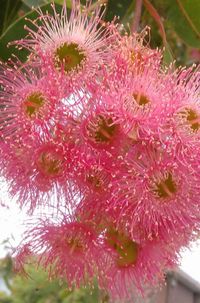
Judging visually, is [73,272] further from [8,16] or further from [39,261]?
[8,16]

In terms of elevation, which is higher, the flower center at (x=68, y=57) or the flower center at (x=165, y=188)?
the flower center at (x=68, y=57)

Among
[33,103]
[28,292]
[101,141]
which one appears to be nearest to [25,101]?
[33,103]

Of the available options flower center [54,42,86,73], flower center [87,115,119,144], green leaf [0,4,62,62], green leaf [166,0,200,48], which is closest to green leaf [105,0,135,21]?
green leaf [166,0,200,48]

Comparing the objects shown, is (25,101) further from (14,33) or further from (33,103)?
(14,33)

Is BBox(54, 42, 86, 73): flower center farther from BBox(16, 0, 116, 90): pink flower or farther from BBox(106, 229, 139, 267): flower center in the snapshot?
BBox(106, 229, 139, 267): flower center

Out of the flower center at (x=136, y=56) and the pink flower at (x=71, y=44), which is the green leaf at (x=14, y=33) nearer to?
the pink flower at (x=71, y=44)

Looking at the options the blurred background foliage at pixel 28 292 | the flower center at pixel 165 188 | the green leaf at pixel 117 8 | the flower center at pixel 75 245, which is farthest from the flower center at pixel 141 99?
the blurred background foliage at pixel 28 292

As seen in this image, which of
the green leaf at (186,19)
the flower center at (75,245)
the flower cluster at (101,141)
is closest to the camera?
the flower cluster at (101,141)

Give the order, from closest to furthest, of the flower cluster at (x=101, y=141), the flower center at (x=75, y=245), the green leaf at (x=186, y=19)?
the flower cluster at (x=101, y=141) → the flower center at (x=75, y=245) → the green leaf at (x=186, y=19)
